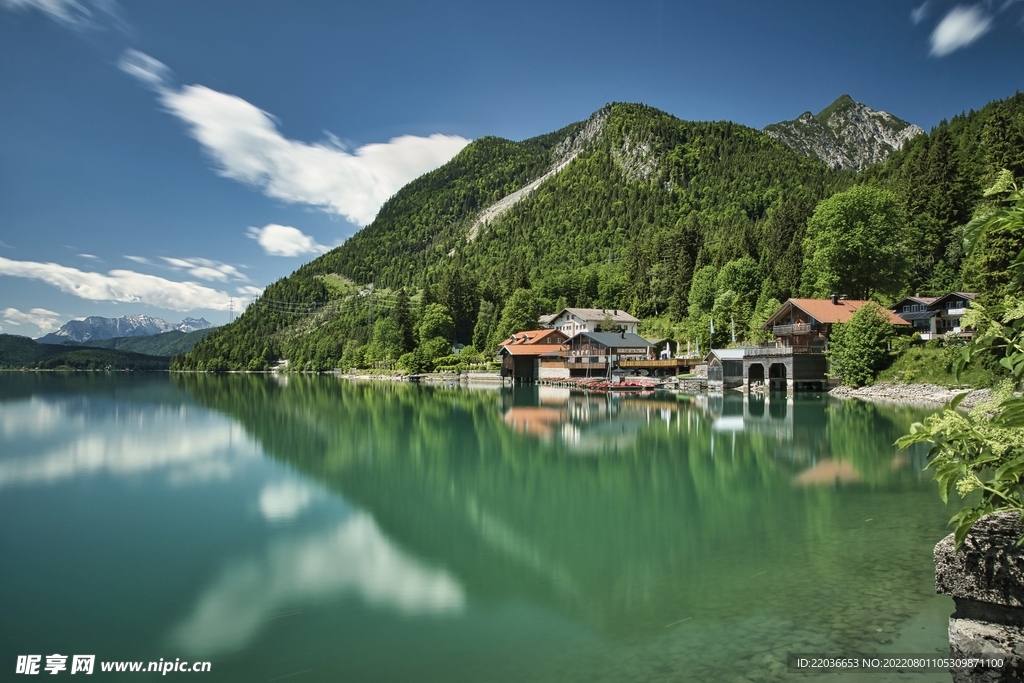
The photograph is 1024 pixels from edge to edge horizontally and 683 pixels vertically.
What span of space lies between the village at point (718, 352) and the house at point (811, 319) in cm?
7

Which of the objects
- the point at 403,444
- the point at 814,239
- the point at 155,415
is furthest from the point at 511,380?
the point at 403,444

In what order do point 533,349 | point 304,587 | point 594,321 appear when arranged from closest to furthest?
point 304,587 < point 533,349 < point 594,321

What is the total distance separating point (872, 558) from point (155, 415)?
42.7 m

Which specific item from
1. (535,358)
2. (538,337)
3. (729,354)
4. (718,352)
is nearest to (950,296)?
(729,354)

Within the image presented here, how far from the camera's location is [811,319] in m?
47.4

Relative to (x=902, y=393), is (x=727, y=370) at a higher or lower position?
higher

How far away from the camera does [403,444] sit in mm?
26328

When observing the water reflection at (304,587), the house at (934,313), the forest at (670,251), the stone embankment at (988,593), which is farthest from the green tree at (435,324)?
the stone embankment at (988,593)

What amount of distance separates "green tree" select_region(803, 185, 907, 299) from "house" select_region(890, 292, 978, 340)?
5.40 m

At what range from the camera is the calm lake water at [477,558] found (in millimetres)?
7621

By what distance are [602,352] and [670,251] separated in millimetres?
27608

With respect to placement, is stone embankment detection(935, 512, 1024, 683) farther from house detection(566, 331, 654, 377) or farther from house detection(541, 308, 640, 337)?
house detection(541, 308, 640, 337)

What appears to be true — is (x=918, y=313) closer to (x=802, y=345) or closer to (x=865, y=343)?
(x=865, y=343)

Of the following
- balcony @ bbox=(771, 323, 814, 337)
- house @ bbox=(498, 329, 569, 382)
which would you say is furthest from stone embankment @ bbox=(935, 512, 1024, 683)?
house @ bbox=(498, 329, 569, 382)
